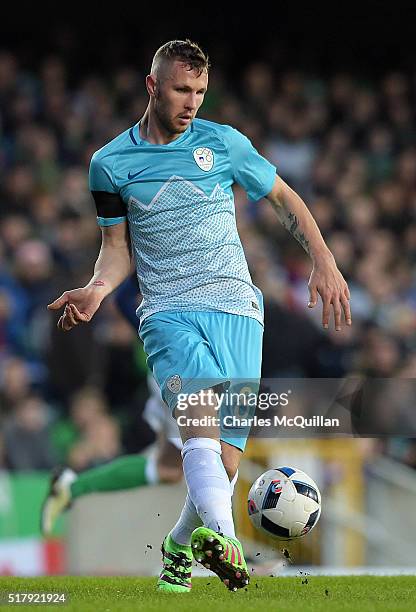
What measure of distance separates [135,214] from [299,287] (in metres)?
6.79

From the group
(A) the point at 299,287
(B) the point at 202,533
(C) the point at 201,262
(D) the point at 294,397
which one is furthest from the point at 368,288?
(B) the point at 202,533

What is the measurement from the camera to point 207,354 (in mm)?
5059

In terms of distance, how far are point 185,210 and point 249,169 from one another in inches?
13.2

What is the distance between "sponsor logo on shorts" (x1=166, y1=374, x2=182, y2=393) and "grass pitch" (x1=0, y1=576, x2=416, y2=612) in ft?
2.66

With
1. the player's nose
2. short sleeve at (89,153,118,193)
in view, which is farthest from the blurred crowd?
the player's nose

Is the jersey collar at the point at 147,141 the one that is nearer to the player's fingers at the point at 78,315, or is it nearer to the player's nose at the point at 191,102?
the player's nose at the point at 191,102

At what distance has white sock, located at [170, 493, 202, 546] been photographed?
5.23 m

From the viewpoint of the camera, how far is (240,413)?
518 centimetres

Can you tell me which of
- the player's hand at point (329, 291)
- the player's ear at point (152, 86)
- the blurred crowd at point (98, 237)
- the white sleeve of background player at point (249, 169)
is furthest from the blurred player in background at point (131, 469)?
the player's hand at point (329, 291)

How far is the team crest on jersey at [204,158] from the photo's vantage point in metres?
5.28

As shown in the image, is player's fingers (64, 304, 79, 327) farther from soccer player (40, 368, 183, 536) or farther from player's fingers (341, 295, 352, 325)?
soccer player (40, 368, 183, 536)

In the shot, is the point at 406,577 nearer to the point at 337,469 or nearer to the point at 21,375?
the point at 337,469

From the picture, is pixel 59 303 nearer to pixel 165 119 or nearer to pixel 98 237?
Answer: pixel 165 119

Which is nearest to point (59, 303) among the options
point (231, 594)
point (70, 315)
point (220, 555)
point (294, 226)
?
point (70, 315)
